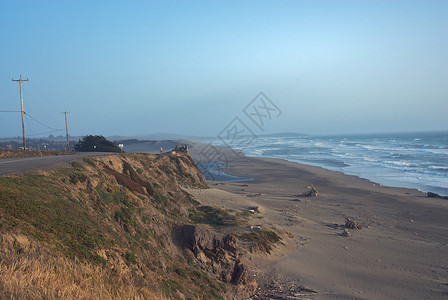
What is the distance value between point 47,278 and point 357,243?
12.6 m

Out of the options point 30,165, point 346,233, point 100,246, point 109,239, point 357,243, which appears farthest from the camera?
point 346,233

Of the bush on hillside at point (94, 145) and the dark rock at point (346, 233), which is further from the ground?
the bush on hillside at point (94, 145)

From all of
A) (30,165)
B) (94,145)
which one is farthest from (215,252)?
(94,145)

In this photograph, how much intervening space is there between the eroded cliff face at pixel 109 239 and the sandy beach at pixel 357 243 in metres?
2.28

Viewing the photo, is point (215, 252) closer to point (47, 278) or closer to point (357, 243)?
point (47, 278)

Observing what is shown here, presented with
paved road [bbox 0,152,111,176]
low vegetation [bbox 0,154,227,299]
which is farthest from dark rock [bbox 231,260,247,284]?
paved road [bbox 0,152,111,176]

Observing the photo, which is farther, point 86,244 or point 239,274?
point 239,274

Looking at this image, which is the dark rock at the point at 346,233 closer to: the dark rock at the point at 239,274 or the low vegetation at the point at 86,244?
the dark rock at the point at 239,274

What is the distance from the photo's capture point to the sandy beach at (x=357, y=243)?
10.2 m

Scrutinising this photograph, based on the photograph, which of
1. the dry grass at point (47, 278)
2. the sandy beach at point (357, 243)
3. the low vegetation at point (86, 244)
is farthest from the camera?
the sandy beach at point (357, 243)

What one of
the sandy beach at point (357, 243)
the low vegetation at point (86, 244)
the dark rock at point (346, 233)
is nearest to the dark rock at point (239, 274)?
the sandy beach at point (357, 243)

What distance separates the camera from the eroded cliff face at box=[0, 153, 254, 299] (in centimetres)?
554

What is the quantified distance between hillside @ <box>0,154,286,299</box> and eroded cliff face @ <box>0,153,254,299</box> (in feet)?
0.07

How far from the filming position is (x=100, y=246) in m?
6.84
